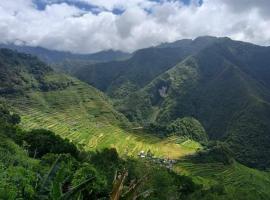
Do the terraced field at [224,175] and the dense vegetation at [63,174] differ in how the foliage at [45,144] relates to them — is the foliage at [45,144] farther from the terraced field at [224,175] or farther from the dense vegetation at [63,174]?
the terraced field at [224,175]

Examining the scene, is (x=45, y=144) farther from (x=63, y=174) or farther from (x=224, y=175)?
(x=224, y=175)

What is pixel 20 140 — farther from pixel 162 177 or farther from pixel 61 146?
pixel 162 177

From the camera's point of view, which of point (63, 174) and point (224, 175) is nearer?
point (63, 174)

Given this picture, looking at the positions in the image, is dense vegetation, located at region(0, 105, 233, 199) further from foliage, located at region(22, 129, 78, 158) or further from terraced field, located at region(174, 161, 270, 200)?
terraced field, located at region(174, 161, 270, 200)

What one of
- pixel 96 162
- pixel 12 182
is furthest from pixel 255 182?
pixel 12 182

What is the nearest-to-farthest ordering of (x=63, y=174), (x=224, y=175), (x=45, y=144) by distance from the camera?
(x=63, y=174)
(x=45, y=144)
(x=224, y=175)

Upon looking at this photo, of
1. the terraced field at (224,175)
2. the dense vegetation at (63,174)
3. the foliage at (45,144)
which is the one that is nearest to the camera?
the dense vegetation at (63,174)

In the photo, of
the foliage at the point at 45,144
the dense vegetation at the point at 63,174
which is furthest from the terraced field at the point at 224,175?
the foliage at the point at 45,144

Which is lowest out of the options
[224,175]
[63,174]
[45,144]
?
[224,175]

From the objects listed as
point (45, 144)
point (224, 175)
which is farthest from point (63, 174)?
point (224, 175)

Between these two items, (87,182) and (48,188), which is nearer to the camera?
(87,182)

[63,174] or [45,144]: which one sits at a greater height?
[63,174]
